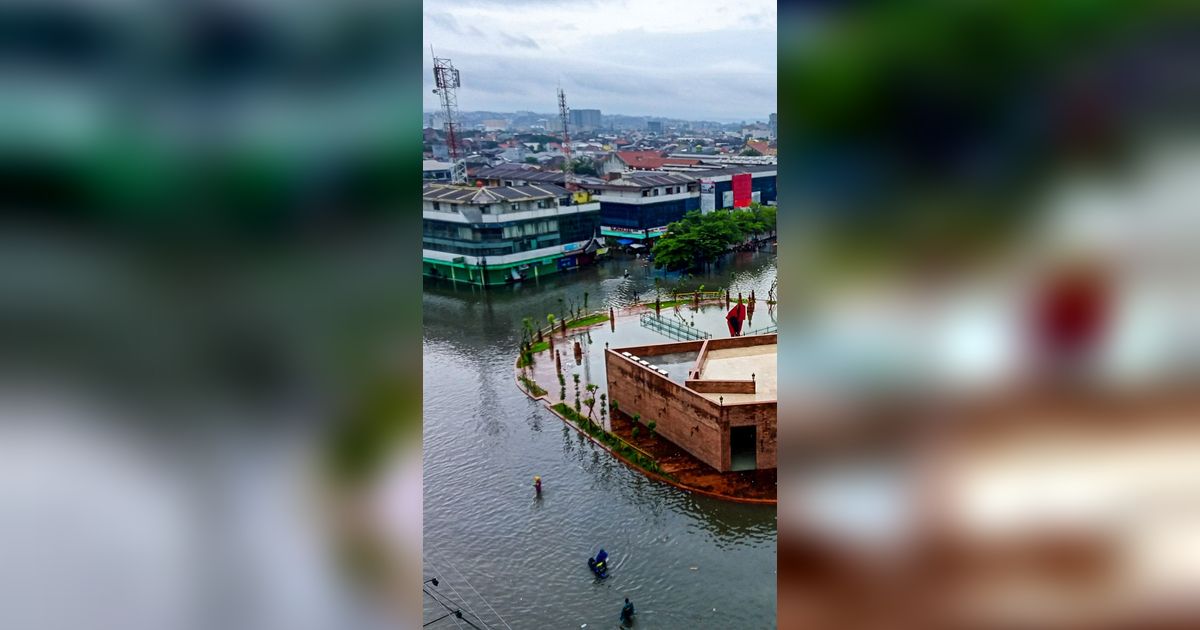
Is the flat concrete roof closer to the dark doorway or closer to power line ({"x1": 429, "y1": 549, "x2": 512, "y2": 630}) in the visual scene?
the dark doorway

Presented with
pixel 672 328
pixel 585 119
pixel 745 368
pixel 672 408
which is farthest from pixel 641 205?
pixel 585 119

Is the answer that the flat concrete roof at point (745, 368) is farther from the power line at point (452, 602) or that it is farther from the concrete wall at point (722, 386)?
the power line at point (452, 602)

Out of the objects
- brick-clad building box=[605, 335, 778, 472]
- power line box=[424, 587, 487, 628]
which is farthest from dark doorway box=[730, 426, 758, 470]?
power line box=[424, 587, 487, 628]

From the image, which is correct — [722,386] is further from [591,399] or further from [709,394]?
[591,399]

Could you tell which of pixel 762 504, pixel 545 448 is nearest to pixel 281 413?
pixel 762 504

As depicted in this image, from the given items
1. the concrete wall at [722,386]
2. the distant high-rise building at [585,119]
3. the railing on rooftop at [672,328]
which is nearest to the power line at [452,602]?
the concrete wall at [722,386]

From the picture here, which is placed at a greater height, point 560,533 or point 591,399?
point 591,399
